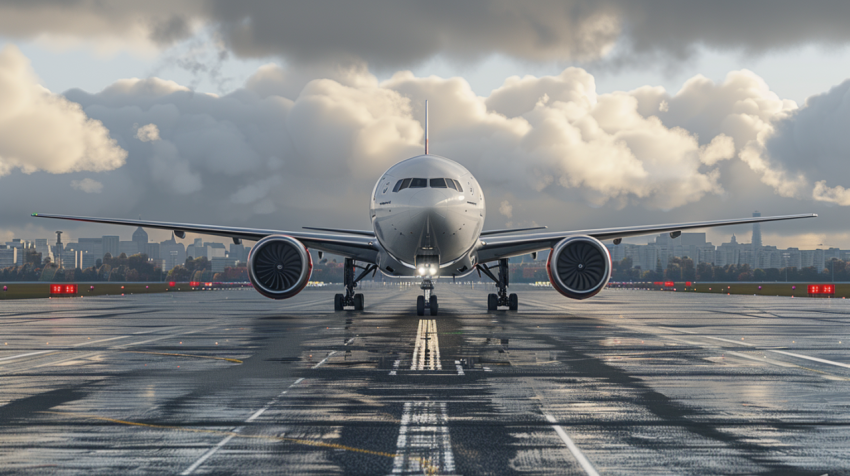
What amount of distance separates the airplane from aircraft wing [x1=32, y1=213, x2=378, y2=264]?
0.14 ft

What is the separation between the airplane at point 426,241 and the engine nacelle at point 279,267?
0.13 ft

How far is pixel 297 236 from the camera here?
31.1 metres

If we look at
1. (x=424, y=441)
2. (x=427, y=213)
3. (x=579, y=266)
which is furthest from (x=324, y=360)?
(x=579, y=266)

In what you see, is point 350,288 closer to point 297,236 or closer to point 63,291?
point 297,236

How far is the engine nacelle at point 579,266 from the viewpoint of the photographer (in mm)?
29031

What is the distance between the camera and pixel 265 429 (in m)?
8.83

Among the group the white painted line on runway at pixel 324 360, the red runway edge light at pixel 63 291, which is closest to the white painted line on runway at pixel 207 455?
the white painted line on runway at pixel 324 360

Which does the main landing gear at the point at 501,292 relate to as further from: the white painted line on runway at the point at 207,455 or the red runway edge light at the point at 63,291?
the red runway edge light at the point at 63,291

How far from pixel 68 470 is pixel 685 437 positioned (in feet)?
21.2

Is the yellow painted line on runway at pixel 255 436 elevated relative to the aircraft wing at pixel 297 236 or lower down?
lower down

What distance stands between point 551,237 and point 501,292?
5.75 metres

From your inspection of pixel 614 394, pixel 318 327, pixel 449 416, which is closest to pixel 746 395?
pixel 614 394

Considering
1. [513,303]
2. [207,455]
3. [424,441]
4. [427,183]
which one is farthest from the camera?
[513,303]

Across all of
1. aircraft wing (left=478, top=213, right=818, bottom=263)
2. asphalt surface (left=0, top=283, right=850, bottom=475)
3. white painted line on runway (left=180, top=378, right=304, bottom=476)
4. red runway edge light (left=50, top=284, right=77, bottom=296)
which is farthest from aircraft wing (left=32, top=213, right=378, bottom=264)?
red runway edge light (left=50, top=284, right=77, bottom=296)
